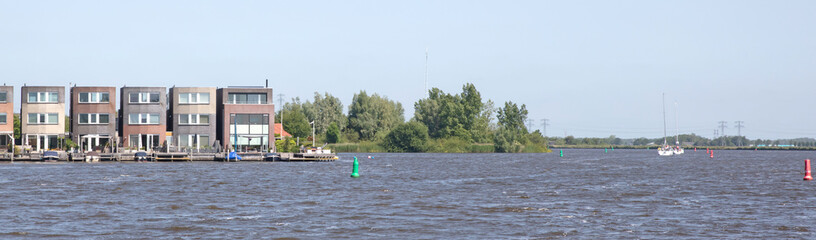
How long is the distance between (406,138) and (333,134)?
15.3 meters

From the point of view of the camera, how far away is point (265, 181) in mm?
59406

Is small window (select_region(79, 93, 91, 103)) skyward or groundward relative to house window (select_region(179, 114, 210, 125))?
skyward

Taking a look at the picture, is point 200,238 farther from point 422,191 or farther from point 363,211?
point 422,191

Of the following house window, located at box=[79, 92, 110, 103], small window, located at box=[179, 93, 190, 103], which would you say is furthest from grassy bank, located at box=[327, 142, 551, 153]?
house window, located at box=[79, 92, 110, 103]

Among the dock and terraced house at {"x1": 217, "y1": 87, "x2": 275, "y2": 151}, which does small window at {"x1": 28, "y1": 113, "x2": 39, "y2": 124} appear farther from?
terraced house at {"x1": 217, "y1": 87, "x2": 275, "y2": 151}

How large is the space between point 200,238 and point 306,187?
83.1ft

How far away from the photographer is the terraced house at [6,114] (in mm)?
117688

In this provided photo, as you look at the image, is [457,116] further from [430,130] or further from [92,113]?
[92,113]

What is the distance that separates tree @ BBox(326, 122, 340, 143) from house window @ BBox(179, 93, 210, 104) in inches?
2721

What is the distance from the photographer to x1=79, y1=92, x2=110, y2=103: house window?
118m

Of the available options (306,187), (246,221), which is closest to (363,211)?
(246,221)

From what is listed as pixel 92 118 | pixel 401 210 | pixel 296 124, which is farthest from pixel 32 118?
pixel 401 210

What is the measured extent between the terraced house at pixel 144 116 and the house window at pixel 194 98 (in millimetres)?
2290

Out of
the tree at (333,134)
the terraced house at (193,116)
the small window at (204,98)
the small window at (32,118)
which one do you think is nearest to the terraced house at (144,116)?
the terraced house at (193,116)
